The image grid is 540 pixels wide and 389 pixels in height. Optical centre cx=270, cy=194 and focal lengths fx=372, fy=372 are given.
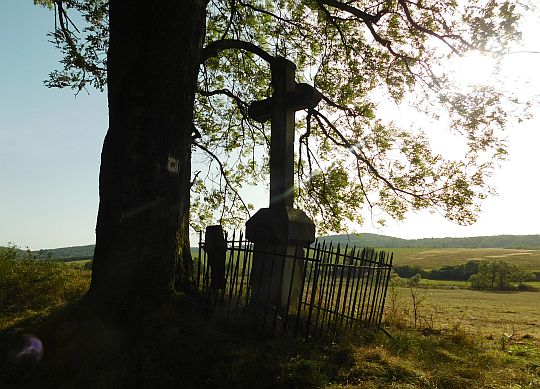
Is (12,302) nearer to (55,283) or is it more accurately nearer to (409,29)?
(55,283)

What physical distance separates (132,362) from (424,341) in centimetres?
489

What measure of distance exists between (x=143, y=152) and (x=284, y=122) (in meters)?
3.16

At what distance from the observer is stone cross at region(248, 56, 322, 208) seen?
7484mm

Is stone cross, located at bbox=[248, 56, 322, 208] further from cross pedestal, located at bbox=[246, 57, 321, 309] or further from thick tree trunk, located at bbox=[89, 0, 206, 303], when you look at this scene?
thick tree trunk, located at bbox=[89, 0, 206, 303]

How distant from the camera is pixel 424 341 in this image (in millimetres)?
6590

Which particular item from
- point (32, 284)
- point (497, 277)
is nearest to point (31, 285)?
point (32, 284)

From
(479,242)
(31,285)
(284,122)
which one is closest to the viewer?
(284,122)

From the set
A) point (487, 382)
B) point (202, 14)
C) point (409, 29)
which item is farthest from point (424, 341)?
point (409, 29)

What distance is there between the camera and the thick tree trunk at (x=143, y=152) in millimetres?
5539

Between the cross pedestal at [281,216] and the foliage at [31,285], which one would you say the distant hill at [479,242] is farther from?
the cross pedestal at [281,216]

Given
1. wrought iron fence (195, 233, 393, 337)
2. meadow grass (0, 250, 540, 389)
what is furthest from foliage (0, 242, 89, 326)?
wrought iron fence (195, 233, 393, 337)

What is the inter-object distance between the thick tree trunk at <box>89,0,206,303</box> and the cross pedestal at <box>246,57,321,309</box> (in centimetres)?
165

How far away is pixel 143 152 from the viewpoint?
5.66 meters

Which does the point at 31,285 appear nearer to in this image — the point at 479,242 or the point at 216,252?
the point at 216,252
